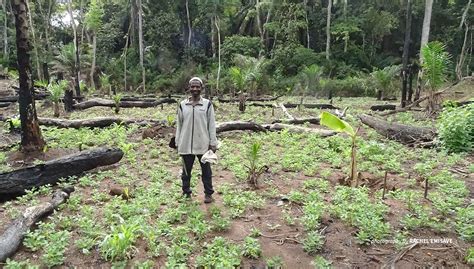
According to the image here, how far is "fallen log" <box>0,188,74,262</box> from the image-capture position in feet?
13.2

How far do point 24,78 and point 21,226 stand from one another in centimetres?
414

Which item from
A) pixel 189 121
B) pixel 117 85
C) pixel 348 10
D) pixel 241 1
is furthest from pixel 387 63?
pixel 189 121

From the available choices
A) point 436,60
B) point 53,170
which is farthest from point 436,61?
point 53,170

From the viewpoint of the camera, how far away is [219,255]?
4.11 m

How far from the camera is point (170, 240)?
4.51 metres

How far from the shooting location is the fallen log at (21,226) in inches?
159

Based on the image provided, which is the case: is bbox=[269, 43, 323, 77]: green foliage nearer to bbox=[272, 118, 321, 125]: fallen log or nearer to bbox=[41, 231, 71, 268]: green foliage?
bbox=[272, 118, 321, 125]: fallen log

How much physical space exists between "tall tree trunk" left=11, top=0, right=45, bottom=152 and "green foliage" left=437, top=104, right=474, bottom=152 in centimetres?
863

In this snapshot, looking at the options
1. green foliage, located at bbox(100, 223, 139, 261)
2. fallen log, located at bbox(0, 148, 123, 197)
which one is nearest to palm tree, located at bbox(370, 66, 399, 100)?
fallen log, located at bbox(0, 148, 123, 197)

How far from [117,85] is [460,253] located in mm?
27437

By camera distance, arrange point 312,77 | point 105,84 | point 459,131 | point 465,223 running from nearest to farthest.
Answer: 1. point 465,223
2. point 459,131
3. point 312,77
4. point 105,84

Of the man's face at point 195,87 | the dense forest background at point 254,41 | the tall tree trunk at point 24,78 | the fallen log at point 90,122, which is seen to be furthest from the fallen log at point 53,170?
the dense forest background at point 254,41

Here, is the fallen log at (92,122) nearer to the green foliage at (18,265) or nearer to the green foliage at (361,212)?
the green foliage at (361,212)

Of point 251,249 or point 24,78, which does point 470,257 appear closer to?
point 251,249
